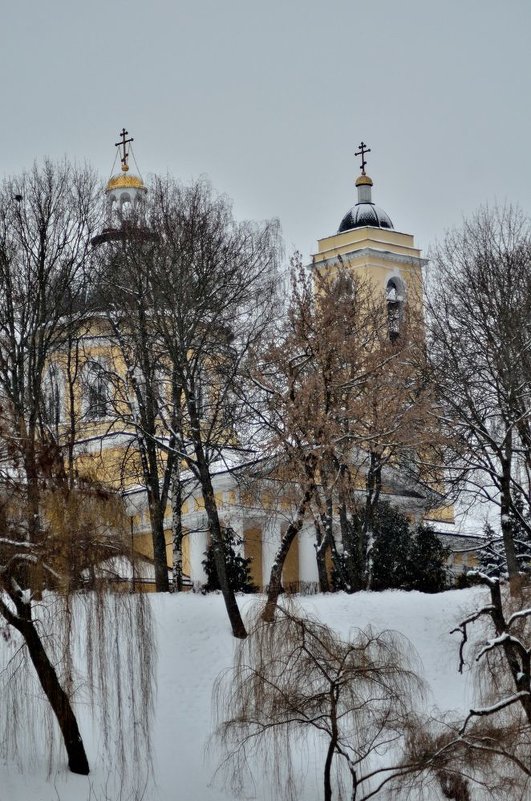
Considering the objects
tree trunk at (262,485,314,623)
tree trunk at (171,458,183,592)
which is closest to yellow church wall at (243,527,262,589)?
tree trunk at (171,458,183,592)

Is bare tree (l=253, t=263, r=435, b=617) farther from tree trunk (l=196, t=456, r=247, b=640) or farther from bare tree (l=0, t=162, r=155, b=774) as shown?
bare tree (l=0, t=162, r=155, b=774)

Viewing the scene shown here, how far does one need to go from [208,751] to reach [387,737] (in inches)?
126

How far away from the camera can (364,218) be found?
192 feet

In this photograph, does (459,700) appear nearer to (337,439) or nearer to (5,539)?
(337,439)

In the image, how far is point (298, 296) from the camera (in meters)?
36.6

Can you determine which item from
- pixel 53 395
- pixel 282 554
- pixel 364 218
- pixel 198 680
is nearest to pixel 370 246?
pixel 364 218

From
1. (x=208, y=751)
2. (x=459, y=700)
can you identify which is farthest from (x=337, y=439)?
(x=208, y=751)

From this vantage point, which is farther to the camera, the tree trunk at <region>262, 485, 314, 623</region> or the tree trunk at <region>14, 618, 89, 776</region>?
the tree trunk at <region>262, 485, 314, 623</region>

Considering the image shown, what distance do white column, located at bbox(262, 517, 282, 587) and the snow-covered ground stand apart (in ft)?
19.5

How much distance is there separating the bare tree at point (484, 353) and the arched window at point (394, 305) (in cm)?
110

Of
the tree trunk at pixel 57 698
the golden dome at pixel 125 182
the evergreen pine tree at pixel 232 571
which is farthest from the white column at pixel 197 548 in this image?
the tree trunk at pixel 57 698

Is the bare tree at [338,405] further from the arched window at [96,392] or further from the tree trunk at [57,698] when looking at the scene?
the tree trunk at [57,698]

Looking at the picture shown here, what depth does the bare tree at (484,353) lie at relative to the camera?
38938 mm

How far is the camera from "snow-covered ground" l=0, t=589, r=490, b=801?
1008 inches
